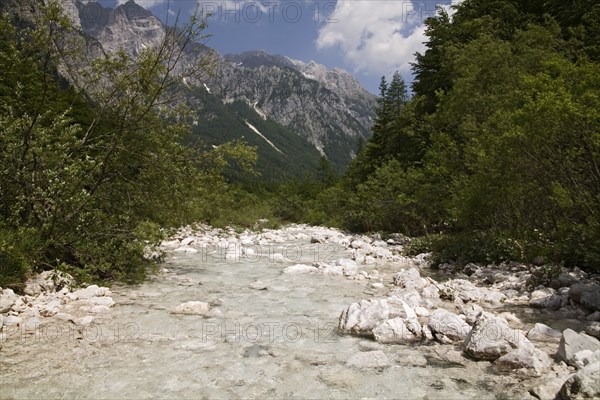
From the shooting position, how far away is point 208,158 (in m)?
10.8

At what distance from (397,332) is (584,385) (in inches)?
103

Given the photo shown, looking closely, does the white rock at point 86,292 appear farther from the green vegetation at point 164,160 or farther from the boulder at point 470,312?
the boulder at point 470,312

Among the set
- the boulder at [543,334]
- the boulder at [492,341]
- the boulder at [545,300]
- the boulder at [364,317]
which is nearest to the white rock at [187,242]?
the boulder at [364,317]

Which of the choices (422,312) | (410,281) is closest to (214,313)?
(422,312)

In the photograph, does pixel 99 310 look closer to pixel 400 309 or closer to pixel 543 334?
pixel 400 309

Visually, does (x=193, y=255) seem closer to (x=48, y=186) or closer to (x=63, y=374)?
(x=48, y=186)

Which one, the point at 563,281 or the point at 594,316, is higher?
the point at 563,281

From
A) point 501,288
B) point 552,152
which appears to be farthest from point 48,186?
point 552,152

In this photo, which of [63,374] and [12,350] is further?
[12,350]

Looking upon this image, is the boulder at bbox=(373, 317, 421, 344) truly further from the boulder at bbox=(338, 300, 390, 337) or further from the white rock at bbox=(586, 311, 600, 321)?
the white rock at bbox=(586, 311, 600, 321)

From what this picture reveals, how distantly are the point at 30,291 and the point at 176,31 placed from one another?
22.1 feet

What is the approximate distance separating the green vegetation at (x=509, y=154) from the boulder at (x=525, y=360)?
15.4 feet

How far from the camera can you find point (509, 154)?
31.2 feet

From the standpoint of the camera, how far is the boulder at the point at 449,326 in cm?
563
